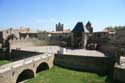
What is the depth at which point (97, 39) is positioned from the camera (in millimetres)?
41500

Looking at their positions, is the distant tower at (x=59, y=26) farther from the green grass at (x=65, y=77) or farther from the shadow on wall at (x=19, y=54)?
the green grass at (x=65, y=77)

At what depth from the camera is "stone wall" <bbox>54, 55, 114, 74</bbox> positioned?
2617 centimetres

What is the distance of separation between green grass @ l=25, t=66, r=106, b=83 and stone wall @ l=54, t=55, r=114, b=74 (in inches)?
63.6

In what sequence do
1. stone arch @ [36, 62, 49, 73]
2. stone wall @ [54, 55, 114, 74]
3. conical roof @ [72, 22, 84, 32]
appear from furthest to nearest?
conical roof @ [72, 22, 84, 32] < stone arch @ [36, 62, 49, 73] < stone wall @ [54, 55, 114, 74]

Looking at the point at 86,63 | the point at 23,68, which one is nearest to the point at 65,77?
the point at 86,63

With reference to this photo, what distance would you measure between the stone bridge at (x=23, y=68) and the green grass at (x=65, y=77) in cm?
136

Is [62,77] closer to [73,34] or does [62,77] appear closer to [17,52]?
[17,52]

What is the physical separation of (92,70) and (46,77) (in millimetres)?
7498

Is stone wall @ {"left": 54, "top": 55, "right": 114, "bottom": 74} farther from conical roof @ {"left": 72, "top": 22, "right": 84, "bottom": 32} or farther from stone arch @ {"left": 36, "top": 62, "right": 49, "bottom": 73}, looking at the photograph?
conical roof @ {"left": 72, "top": 22, "right": 84, "bottom": 32}

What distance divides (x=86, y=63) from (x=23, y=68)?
1049 centimetres

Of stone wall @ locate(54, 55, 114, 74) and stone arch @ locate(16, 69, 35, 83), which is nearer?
stone arch @ locate(16, 69, 35, 83)

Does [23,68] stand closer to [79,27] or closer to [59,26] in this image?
[79,27]

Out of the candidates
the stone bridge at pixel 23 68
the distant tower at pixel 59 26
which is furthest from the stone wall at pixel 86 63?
the distant tower at pixel 59 26

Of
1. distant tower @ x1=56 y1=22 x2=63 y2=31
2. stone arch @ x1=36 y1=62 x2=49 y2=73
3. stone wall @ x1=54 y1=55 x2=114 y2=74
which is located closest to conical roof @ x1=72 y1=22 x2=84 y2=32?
stone wall @ x1=54 y1=55 x2=114 y2=74
